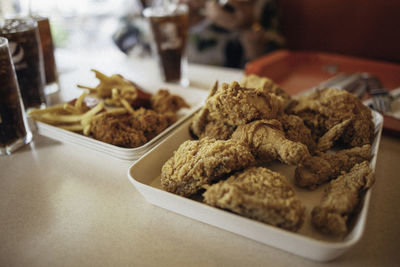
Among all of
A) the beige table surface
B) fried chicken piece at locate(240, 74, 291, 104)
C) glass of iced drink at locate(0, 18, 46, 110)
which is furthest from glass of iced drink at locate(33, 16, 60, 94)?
fried chicken piece at locate(240, 74, 291, 104)

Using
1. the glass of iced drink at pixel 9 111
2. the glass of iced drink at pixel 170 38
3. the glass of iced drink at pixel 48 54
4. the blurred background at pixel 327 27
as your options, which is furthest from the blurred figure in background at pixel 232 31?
the glass of iced drink at pixel 9 111

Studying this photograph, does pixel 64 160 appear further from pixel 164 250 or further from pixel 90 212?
pixel 164 250

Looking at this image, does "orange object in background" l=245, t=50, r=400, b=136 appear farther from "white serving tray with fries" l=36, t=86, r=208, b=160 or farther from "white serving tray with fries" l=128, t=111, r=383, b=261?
"white serving tray with fries" l=128, t=111, r=383, b=261

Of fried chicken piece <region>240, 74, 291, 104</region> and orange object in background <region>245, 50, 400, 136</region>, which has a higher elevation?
fried chicken piece <region>240, 74, 291, 104</region>

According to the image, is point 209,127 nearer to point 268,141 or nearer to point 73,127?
point 268,141

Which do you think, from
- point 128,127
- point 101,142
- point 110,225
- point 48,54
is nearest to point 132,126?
point 128,127

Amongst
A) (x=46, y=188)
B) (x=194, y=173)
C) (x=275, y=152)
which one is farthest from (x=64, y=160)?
(x=275, y=152)
